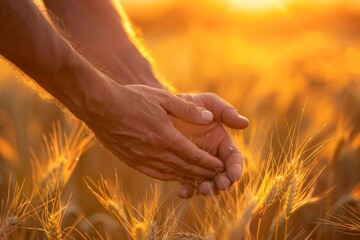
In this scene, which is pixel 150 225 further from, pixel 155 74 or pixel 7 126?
pixel 7 126

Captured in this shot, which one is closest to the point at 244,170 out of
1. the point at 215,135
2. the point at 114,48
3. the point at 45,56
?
the point at 215,135

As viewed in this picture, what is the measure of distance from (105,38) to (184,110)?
0.55 metres

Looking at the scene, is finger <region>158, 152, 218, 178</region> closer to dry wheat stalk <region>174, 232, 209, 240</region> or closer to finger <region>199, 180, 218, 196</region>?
finger <region>199, 180, 218, 196</region>

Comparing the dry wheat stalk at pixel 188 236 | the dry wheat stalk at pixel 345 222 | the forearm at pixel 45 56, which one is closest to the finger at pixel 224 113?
the dry wheat stalk at pixel 345 222

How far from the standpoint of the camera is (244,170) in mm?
1786

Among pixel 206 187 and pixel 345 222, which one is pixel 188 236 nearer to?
pixel 206 187

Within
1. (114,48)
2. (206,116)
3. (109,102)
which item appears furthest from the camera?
(114,48)

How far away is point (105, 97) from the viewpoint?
54.9 inches

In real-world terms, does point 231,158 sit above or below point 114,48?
below

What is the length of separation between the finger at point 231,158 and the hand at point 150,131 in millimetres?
42

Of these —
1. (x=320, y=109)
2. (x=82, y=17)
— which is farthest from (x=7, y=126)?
(x=320, y=109)

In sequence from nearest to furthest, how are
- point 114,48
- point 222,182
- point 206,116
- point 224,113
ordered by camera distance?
1. point 222,182
2. point 206,116
3. point 224,113
4. point 114,48

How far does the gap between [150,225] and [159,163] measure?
1.66ft

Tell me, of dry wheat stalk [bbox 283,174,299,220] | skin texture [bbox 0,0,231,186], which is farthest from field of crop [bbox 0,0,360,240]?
skin texture [bbox 0,0,231,186]
